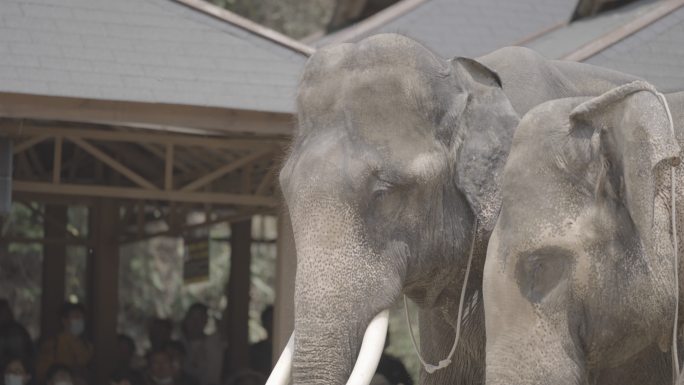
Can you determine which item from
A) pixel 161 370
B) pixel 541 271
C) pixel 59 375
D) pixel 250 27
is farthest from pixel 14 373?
pixel 541 271

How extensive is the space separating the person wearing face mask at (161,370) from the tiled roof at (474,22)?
3019 millimetres

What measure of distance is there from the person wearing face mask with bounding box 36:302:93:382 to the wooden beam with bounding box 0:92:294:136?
3345mm

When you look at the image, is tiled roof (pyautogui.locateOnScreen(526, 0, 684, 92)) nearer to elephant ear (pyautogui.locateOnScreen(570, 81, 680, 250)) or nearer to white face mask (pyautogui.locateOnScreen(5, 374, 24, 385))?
white face mask (pyautogui.locateOnScreen(5, 374, 24, 385))

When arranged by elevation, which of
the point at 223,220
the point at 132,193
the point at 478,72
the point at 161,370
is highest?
the point at 478,72

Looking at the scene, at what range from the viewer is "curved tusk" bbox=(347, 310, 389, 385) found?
5871 millimetres

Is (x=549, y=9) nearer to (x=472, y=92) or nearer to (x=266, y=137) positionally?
(x=266, y=137)

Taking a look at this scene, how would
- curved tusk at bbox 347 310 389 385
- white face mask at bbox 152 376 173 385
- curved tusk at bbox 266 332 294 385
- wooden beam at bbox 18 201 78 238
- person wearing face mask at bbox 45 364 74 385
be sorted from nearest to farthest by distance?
curved tusk at bbox 347 310 389 385, curved tusk at bbox 266 332 294 385, person wearing face mask at bbox 45 364 74 385, white face mask at bbox 152 376 173 385, wooden beam at bbox 18 201 78 238

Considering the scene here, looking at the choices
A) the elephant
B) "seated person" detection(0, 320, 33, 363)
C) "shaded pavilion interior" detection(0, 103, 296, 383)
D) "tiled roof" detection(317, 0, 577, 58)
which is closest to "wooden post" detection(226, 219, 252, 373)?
"shaded pavilion interior" detection(0, 103, 296, 383)

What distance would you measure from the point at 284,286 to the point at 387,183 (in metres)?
Answer: 4.67

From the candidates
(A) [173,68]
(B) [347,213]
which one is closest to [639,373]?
(B) [347,213]

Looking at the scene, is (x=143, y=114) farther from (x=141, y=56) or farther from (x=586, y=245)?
(x=586, y=245)

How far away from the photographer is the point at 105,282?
14430 mm

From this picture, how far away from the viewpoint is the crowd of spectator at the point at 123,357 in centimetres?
1237

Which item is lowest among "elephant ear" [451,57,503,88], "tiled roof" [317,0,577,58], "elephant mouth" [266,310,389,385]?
"tiled roof" [317,0,577,58]
